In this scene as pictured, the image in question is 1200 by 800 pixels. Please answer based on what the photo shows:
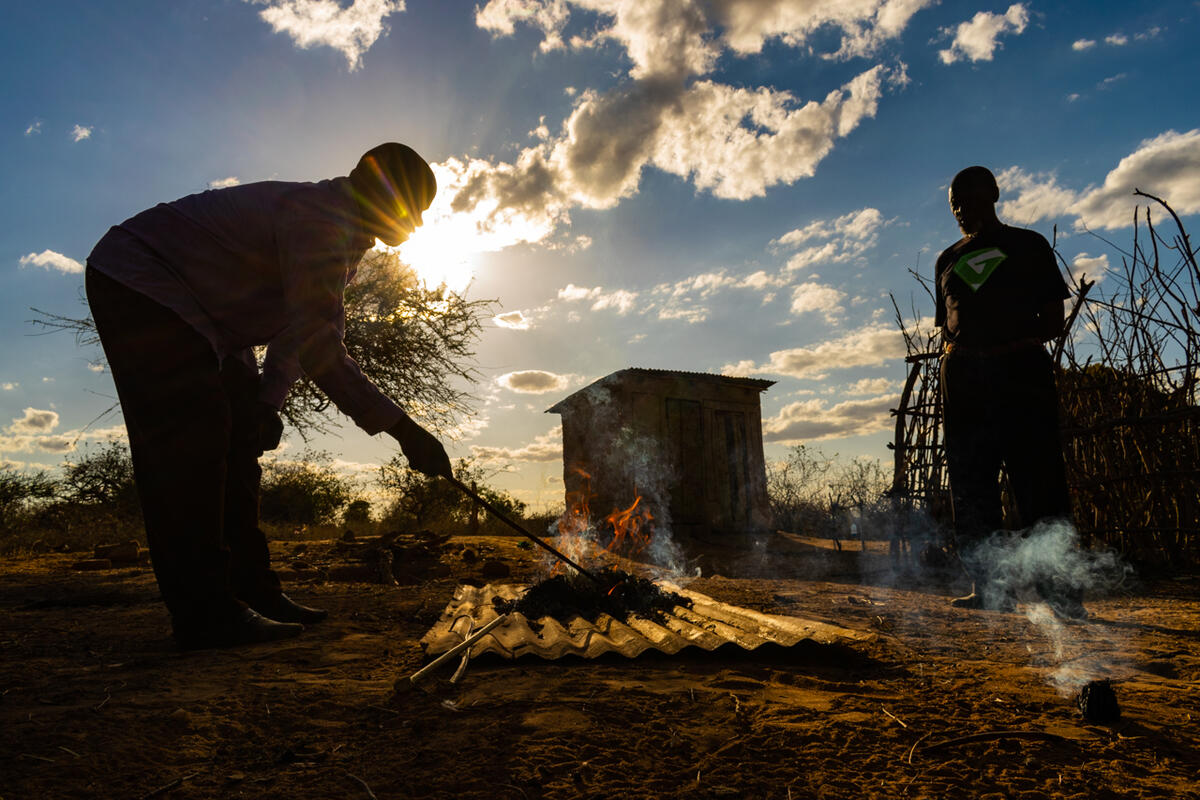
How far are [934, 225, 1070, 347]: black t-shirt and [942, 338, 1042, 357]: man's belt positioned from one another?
0.02 metres

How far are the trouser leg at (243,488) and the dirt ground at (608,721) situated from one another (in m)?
0.38

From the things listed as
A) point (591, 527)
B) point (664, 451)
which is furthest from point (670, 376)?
point (591, 527)

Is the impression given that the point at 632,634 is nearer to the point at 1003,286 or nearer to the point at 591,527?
the point at 1003,286

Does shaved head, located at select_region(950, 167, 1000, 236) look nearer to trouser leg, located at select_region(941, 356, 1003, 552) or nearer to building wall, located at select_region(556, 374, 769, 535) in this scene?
trouser leg, located at select_region(941, 356, 1003, 552)

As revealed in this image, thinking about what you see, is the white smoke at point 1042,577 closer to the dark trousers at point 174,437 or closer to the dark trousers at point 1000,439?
the dark trousers at point 1000,439

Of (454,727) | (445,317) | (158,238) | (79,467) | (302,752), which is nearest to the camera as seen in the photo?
(302,752)

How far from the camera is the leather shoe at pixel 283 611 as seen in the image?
3070mm

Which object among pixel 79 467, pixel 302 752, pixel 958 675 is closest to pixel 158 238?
pixel 302 752

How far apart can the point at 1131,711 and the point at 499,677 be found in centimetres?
176

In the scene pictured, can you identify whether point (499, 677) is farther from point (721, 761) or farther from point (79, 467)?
point (79, 467)

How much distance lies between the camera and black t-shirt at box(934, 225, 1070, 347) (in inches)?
128

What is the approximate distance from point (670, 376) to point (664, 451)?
4.47ft

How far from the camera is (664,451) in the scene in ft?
38.1

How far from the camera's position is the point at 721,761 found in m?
1.39
